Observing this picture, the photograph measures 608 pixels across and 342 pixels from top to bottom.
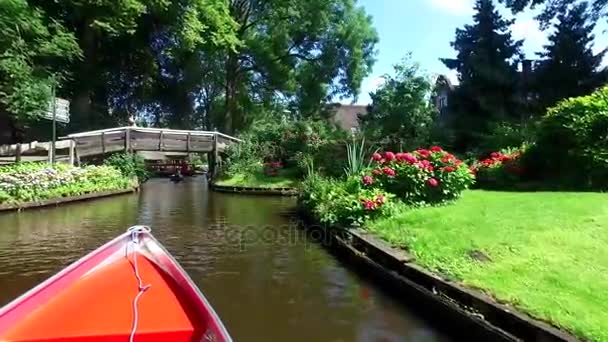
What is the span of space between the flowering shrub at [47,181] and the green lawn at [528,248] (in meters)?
12.0

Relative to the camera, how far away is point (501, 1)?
26.1m

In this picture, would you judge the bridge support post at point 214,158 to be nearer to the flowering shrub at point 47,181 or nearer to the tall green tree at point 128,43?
the tall green tree at point 128,43

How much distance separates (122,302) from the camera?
4.72 m

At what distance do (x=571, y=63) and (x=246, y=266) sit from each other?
22255 mm

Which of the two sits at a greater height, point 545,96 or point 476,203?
point 545,96

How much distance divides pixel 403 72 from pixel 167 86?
16776 mm

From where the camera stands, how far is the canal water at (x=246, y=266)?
6.36 m

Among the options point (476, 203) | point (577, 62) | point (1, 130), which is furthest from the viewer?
point (1, 130)

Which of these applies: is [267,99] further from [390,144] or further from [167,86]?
[390,144]

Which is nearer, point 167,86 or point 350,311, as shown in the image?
point 350,311

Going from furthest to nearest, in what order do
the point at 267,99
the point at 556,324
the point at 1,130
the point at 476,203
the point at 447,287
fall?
the point at 267,99 → the point at 1,130 → the point at 476,203 → the point at 447,287 → the point at 556,324

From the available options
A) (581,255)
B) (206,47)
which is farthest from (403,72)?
(581,255)

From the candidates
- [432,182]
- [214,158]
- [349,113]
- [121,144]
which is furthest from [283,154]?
[349,113]

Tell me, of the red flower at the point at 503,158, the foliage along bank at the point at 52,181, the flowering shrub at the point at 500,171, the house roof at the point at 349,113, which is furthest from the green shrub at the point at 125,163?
the house roof at the point at 349,113
